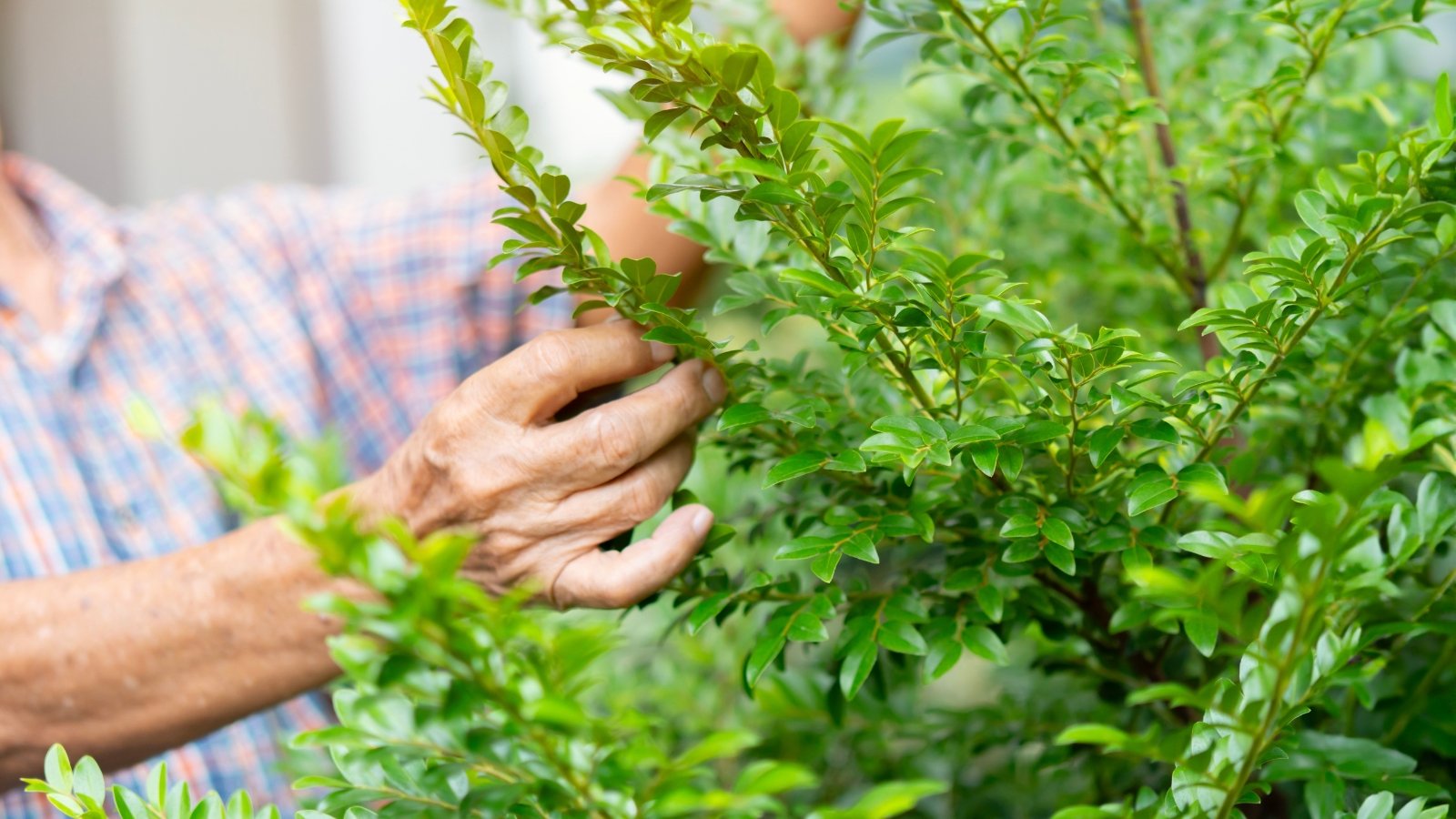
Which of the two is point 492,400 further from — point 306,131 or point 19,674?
point 306,131

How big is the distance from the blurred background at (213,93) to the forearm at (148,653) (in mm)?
1467

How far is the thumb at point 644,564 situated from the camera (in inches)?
17.8

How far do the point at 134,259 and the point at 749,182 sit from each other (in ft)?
3.04

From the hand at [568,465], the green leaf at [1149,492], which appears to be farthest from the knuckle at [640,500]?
the green leaf at [1149,492]

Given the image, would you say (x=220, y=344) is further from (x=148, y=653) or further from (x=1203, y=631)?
(x=1203, y=631)

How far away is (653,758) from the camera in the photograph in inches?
11.1

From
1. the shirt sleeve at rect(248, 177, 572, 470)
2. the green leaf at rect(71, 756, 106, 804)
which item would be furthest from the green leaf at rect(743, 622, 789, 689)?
the shirt sleeve at rect(248, 177, 572, 470)

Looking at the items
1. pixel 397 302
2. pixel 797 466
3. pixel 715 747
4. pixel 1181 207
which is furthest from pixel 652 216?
pixel 715 747

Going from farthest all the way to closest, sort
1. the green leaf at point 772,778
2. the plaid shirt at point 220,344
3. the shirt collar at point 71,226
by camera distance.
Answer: the shirt collar at point 71,226, the plaid shirt at point 220,344, the green leaf at point 772,778

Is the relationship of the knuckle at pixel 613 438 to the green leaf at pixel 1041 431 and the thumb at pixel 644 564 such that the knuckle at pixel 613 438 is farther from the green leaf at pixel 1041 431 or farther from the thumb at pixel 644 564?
the green leaf at pixel 1041 431

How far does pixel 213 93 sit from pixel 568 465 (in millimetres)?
2048

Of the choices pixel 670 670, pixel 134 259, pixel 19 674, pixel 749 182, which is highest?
pixel 749 182

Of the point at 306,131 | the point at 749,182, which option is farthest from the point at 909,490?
the point at 306,131

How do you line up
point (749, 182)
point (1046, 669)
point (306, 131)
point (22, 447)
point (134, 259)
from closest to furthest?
point (749, 182) → point (1046, 669) → point (22, 447) → point (134, 259) → point (306, 131)
